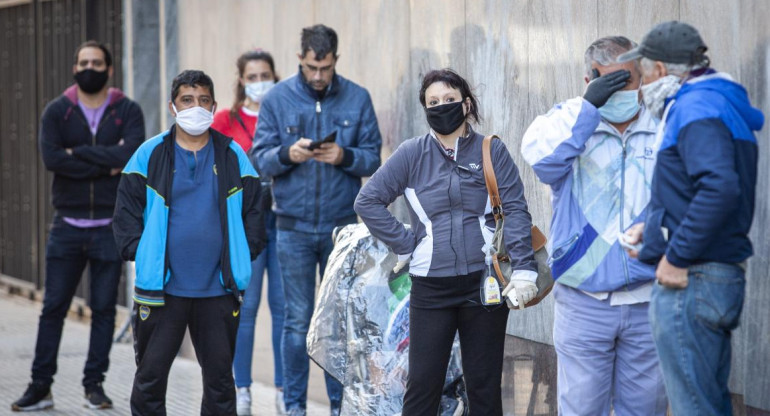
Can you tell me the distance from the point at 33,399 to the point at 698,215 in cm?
512

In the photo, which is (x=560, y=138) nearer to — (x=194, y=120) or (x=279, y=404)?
(x=194, y=120)

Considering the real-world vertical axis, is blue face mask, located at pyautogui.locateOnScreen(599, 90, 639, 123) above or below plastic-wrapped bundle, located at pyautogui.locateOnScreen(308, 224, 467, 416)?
above

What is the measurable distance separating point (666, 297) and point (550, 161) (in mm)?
882

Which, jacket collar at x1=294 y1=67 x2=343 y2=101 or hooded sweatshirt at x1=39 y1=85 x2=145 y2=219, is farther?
hooded sweatshirt at x1=39 y1=85 x2=145 y2=219

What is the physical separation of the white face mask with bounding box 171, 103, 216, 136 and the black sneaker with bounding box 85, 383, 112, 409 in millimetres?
2533

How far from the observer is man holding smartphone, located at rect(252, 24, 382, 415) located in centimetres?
677

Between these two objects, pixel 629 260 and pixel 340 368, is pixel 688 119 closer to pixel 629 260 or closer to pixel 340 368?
pixel 629 260

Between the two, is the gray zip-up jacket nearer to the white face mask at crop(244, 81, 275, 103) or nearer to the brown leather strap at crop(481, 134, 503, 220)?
the brown leather strap at crop(481, 134, 503, 220)

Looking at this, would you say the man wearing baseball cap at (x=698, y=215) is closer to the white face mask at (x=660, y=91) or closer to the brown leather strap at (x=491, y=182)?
the white face mask at (x=660, y=91)

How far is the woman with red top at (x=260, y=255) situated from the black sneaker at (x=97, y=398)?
2.78ft

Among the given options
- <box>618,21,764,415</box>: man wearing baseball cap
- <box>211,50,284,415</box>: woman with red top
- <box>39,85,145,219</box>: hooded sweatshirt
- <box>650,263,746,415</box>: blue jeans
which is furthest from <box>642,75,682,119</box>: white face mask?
<box>39,85,145,219</box>: hooded sweatshirt

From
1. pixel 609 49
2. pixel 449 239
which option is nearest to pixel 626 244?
pixel 609 49

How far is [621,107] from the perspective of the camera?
462 centimetres

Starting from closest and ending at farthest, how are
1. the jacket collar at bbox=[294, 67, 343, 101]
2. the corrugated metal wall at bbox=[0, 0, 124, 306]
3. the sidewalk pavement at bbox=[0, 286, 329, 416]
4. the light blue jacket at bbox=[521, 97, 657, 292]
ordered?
the light blue jacket at bbox=[521, 97, 657, 292] → the jacket collar at bbox=[294, 67, 343, 101] → the sidewalk pavement at bbox=[0, 286, 329, 416] → the corrugated metal wall at bbox=[0, 0, 124, 306]
